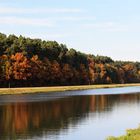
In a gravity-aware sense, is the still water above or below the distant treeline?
below

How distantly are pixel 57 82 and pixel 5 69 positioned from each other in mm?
27638

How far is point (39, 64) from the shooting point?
400 feet

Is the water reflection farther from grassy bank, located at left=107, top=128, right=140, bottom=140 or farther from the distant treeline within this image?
the distant treeline

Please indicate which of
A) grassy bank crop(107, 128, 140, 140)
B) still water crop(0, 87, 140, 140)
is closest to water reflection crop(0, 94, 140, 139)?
still water crop(0, 87, 140, 140)

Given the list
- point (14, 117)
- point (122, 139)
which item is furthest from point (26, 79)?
point (122, 139)

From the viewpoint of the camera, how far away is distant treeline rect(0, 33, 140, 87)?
114m

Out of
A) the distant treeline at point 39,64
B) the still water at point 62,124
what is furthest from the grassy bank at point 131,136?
the distant treeline at point 39,64

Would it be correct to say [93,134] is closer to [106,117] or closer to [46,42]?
[106,117]

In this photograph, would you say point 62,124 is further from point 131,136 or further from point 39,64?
point 39,64

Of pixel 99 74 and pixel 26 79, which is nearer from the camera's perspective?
pixel 26 79

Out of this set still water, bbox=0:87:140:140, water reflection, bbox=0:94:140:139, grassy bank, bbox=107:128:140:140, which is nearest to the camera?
grassy bank, bbox=107:128:140:140

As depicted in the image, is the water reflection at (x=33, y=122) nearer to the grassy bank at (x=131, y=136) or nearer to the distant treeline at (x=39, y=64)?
the grassy bank at (x=131, y=136)

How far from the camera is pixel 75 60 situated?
506 ft

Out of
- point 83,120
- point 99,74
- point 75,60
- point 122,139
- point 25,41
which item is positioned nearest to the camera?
point 122,139
